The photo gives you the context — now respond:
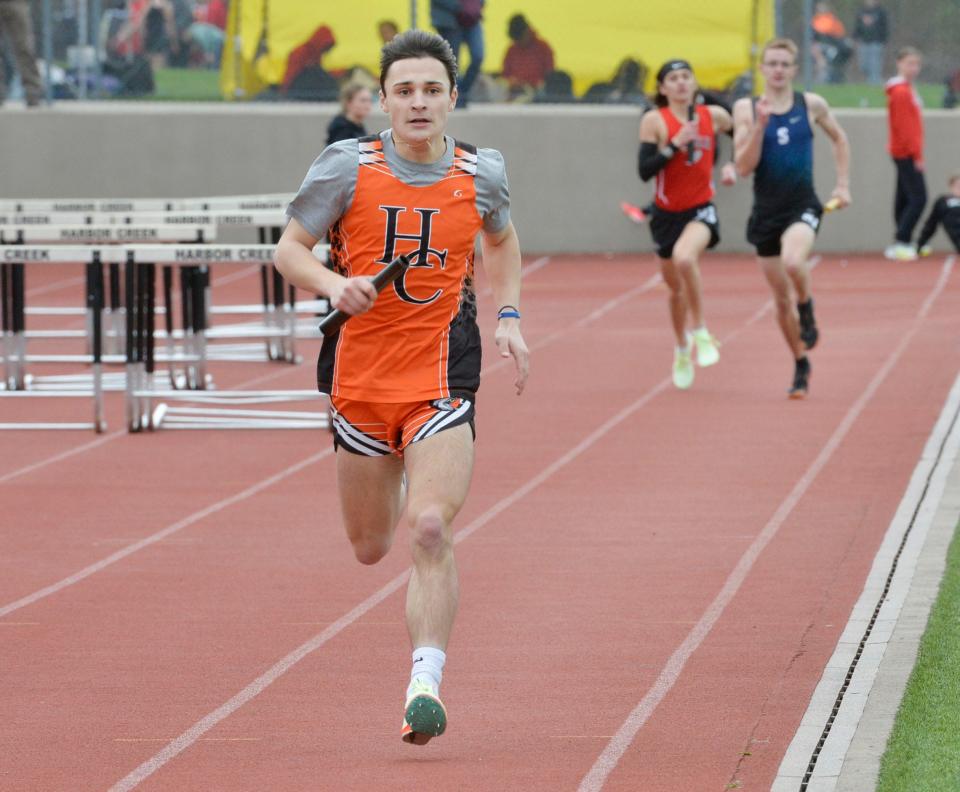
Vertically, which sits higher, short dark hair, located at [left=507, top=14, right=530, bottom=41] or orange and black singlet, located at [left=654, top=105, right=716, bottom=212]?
short dark hair, located at [left=507, top=14, right=530, bottom=41]

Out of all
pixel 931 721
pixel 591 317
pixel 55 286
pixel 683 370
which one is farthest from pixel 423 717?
pixel 55 286

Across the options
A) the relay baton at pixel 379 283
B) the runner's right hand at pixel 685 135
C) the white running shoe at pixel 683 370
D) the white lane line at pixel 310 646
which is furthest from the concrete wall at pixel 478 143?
the relay baton at pixel 379 283

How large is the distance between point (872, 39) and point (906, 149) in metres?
1.84

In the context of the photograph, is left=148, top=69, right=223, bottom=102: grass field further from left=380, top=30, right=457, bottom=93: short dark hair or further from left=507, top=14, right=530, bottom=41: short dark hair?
left=380, top=30, right=457, bottom=93: short dark hair

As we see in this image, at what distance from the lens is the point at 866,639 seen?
674 centimetres

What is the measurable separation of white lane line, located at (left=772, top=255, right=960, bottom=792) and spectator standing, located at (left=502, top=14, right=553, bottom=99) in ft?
46.5

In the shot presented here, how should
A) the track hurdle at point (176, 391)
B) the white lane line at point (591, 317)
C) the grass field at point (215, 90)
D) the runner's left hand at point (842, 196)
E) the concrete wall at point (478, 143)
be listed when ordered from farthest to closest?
the concrete wall at point (478, 143)
the grass field at point (215, 90)
the white lane line at point (591, 317)
the runner's left hand at point (842, 196)
the track hurdle at point (176, 391)

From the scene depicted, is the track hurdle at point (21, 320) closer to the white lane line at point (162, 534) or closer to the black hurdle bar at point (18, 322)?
the black hurdle bar at point (18, 322)

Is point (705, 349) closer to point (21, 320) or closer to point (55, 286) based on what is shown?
point (21, 320)

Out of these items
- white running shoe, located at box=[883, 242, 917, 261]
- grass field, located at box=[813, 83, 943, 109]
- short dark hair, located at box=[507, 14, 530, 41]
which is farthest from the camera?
grass field, located at box=[813, 83, 943, 109]

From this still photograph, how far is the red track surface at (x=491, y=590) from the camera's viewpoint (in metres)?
5.62

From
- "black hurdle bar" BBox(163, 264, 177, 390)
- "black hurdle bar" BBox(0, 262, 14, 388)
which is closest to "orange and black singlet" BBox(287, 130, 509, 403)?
"black hurdle bar" BBox(163, 264, 177, 390)

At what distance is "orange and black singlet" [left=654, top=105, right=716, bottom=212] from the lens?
540 inches

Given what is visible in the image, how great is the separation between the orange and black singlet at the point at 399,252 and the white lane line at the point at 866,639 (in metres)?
1.39
